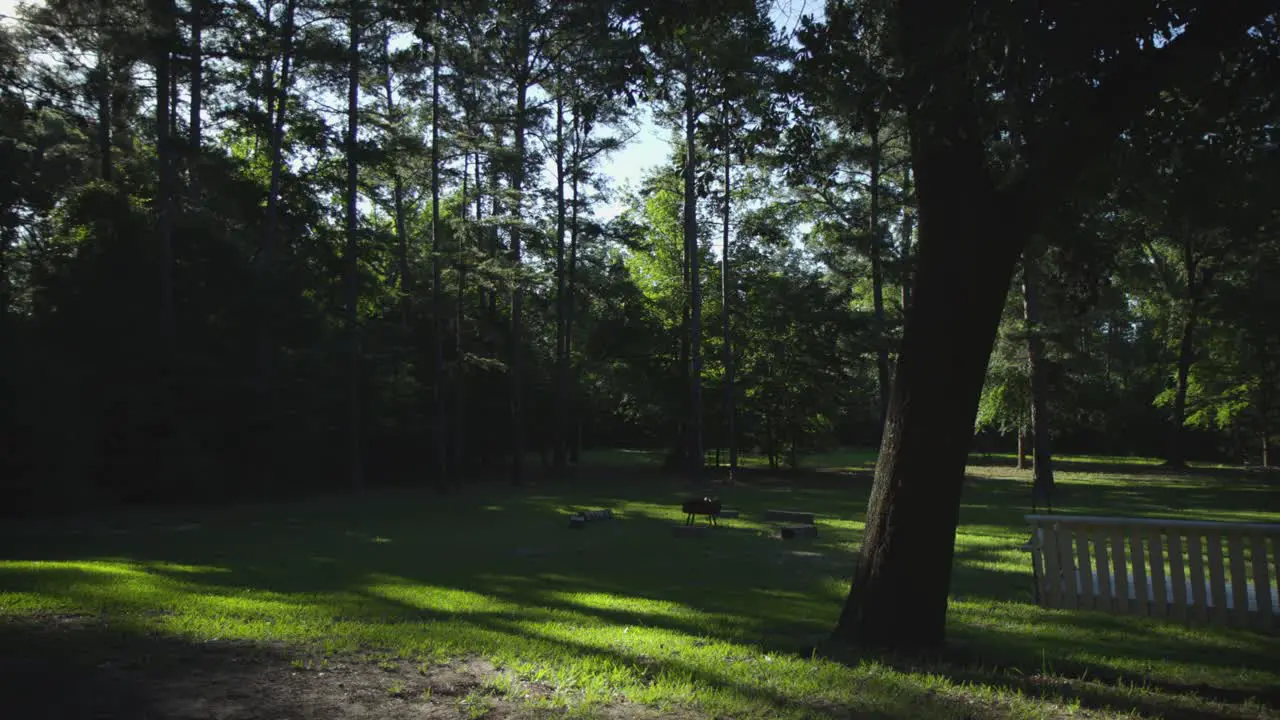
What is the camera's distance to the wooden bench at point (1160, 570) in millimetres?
6602

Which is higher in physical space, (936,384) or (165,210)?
(165,210)

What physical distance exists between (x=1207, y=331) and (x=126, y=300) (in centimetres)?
3163

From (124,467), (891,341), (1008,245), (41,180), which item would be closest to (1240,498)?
(891,341)

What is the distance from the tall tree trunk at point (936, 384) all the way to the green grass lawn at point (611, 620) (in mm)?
454

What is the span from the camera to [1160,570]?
7.14 meters

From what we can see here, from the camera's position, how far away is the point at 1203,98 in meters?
6.84

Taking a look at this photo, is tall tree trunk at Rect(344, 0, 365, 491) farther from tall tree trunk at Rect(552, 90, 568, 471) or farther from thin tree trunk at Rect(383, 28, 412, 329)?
tall tree trunk at Rect(552, 90, 568, 471)

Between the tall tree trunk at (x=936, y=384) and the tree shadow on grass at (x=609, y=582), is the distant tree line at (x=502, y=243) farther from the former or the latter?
the tree shadow on grass at (x=609, y=582)

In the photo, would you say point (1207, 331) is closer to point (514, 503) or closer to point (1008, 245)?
point (514, 503)

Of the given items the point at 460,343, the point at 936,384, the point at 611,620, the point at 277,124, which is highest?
the point at 277,124

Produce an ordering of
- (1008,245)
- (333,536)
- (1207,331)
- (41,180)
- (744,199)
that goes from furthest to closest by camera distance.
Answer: (744,199), (1207,331), (41,180), (333,536), (1008,245)

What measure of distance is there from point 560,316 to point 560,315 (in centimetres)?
5

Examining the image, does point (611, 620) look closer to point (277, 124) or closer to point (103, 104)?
point (103, 104)

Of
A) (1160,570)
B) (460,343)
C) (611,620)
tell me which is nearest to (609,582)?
(611,620)
